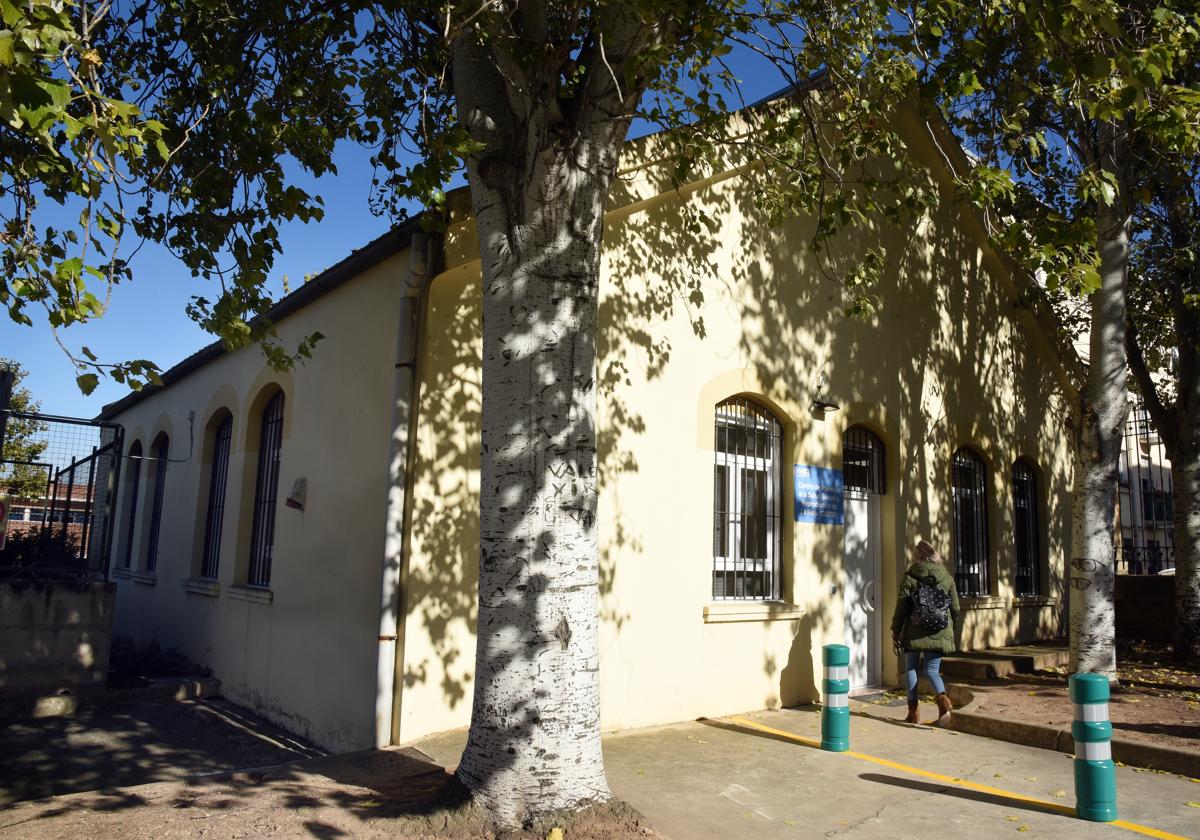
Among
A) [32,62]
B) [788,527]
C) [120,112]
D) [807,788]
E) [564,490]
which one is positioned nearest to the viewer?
[32,62]

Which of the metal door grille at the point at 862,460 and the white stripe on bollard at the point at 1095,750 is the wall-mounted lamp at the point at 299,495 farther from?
the white stripe on bollard at the point at 1095,750

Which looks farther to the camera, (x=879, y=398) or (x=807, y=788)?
(x=879, y=398)

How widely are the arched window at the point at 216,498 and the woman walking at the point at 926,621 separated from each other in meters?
7.99

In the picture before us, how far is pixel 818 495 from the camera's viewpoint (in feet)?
31.6

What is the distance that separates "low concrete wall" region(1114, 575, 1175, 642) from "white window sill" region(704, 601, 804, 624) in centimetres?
750

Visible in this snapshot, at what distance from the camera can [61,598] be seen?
946cm

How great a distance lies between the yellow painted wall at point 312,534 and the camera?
741 cm

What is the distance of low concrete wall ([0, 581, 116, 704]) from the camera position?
9.14 m

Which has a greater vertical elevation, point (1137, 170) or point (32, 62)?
point (1137, 170)

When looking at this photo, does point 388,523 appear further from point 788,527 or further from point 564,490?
point 788,527

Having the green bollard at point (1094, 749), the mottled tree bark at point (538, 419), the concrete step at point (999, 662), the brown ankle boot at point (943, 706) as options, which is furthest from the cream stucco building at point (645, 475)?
the green bollard at point (1094, 749)

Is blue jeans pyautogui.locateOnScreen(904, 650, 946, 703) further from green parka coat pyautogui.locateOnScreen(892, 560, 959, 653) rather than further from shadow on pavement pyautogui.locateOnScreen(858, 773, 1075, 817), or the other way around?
shadow on pavement pyautogui.locateOnScreen(858, 773, 1075, 817)

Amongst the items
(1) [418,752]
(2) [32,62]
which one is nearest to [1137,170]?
(1) [418,752]

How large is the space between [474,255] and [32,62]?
377cm
